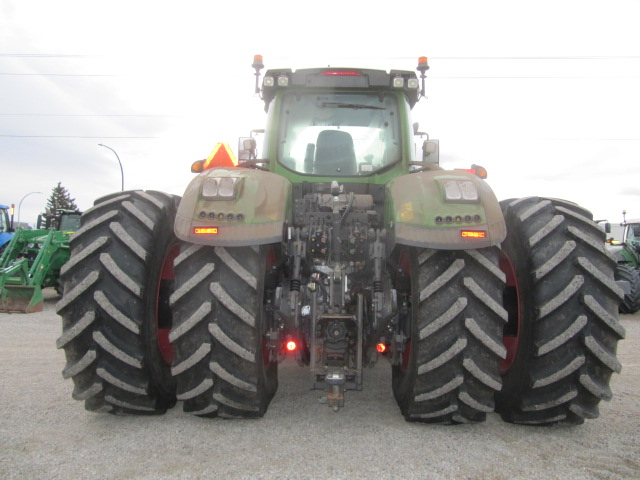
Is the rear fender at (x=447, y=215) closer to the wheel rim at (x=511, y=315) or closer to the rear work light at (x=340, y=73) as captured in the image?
the wheel rim at (x=511, y=315)

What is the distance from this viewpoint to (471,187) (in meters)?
3.08

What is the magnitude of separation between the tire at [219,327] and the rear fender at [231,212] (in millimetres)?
136

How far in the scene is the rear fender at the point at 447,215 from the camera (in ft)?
9.59

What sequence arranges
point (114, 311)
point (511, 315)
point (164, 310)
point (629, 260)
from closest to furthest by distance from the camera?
1. point (114, 311)
2. point (511, 315)
3. point (164, 310)
4. point (629, 260)

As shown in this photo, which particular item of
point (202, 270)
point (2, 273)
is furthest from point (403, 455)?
point (2, 273)

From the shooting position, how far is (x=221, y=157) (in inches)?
163

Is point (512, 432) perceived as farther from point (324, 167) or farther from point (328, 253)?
point (324, 167)

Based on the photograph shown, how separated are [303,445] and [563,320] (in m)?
1.72

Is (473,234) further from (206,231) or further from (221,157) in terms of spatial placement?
(221,157)

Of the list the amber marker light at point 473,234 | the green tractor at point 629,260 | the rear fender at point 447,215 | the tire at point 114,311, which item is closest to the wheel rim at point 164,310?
the tire at point 114,311

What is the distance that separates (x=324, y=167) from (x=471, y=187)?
1.45 m

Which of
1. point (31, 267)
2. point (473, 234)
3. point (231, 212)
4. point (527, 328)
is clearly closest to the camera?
point (473, 234)

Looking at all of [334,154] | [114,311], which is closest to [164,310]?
[114,311]

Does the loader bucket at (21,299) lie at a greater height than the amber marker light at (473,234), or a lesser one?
lesser
